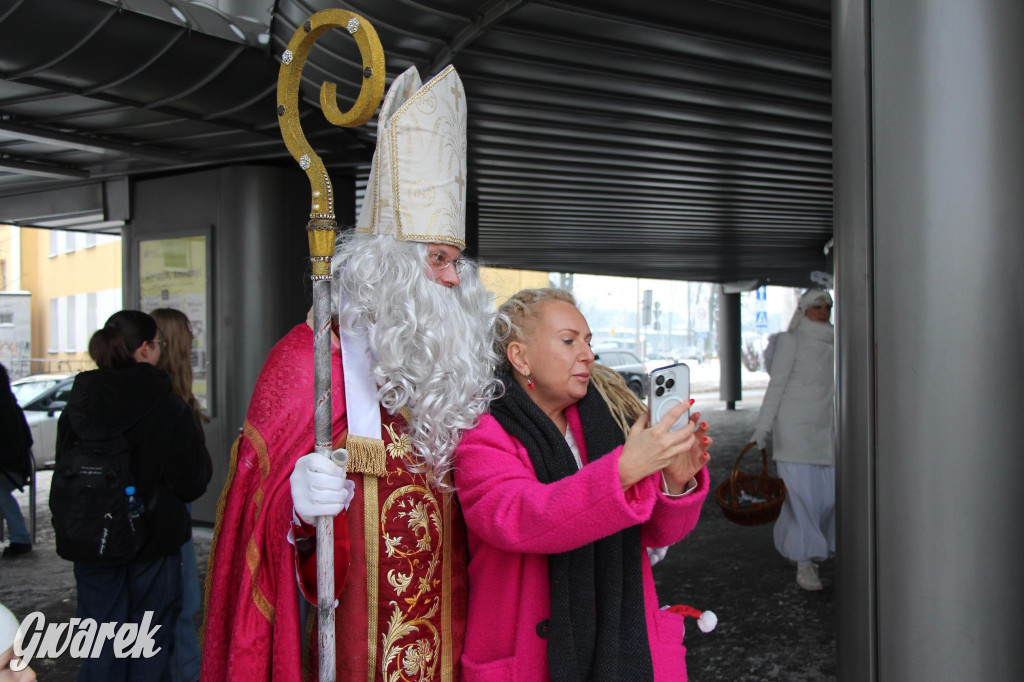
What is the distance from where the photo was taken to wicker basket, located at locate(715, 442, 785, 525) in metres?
4.48

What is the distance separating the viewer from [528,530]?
4.86 feet

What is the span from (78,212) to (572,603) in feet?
22.0

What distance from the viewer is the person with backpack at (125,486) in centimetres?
288

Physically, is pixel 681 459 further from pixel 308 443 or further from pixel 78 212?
pixel 78 212

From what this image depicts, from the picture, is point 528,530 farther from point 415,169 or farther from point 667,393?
point 415,169

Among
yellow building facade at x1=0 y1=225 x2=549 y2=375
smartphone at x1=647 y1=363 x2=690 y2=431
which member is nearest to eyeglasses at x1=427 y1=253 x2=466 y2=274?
smartphone at x1=647 y1=363 x2=690 y2=431

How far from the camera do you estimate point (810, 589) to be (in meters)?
4.72

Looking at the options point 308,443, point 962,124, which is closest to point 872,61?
point 962,124

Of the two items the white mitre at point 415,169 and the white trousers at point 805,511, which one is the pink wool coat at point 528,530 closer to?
the white mitre at point 415,169

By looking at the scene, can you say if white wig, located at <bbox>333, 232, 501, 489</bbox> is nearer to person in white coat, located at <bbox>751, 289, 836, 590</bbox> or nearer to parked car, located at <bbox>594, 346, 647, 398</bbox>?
person in white coat, located at <bbox>751, 289, 836, 590</bbox>

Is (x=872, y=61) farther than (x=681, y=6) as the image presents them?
No

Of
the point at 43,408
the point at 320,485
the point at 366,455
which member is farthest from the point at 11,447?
the point at 43,408

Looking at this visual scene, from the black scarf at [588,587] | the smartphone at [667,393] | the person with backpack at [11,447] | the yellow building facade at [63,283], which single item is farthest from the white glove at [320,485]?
the yellow building facade at [63,283]

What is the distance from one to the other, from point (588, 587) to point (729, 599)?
3317 mm
